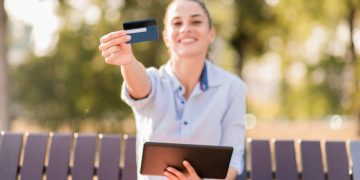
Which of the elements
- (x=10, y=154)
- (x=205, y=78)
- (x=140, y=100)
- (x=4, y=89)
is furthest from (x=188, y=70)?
(x=4, y=89)

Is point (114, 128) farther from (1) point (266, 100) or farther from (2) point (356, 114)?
(1) point (266, 100)

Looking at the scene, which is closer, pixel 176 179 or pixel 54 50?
pixel 176 179

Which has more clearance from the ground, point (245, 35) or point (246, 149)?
point (245, 35)

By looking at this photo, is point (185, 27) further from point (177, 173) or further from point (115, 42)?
point (177, 173)

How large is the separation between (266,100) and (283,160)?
54.6 meters

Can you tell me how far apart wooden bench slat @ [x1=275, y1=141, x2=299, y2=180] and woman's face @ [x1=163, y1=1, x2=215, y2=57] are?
3.11 feet

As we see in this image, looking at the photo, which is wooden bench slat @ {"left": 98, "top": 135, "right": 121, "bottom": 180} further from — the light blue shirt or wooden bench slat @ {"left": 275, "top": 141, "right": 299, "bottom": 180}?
wooden bench slat @ {"left": 275, "top": 141, "right": 299, "bottom": 180}

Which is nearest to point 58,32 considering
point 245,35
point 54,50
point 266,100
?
point 54,50

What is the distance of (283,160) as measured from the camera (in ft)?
12.6

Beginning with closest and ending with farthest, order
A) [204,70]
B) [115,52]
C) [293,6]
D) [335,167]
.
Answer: [115,52], [204,70], [335,167], [293,6]

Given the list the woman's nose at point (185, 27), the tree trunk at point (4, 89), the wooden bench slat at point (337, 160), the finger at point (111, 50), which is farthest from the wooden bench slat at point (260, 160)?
the tree trunk at point (4, 89)

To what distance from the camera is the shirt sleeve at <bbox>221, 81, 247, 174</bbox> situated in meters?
3.36

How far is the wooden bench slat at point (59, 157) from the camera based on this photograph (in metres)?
3.81

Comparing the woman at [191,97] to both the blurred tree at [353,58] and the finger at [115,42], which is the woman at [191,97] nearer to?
the finger at [115,42]
